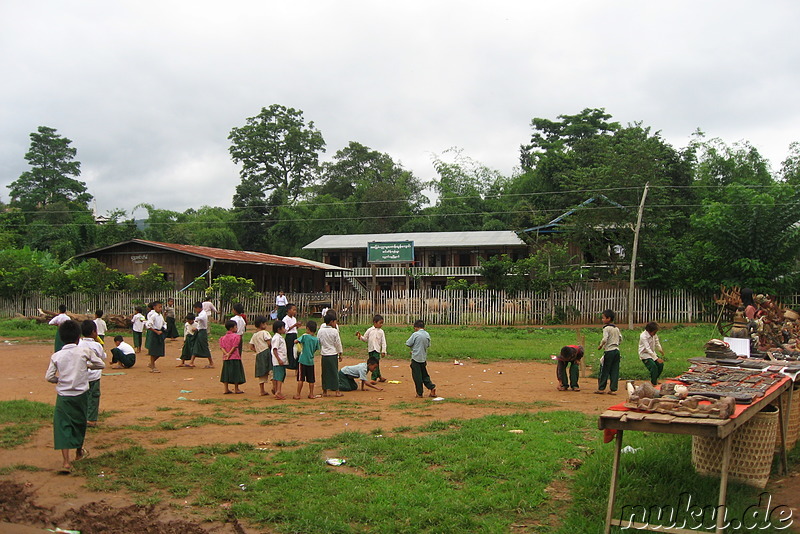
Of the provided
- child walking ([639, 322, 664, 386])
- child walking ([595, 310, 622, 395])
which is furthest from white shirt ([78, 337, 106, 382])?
child walking ([639, 322, 664, 386])

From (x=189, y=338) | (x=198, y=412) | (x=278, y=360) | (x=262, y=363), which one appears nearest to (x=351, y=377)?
(x=278, y=360)

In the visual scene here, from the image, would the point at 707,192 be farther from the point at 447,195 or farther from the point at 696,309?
the point at 447,195

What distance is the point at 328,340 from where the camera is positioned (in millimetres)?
11562

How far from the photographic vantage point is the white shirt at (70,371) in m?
7.02

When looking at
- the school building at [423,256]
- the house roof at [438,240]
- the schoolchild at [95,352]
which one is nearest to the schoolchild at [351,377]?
the schoolchild at [95,352]

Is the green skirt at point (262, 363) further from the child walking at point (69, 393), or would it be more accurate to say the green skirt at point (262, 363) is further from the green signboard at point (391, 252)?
the green signboard at point (391, 252)

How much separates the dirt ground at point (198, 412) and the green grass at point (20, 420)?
0.18 meters

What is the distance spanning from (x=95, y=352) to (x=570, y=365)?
8.49 metres

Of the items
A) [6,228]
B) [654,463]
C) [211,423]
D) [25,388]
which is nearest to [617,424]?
[654,463]

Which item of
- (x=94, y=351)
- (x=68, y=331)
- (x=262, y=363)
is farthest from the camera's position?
(x=262, y=363)

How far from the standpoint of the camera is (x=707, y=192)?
38.5 m

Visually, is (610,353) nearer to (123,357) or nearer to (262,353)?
(262,353)

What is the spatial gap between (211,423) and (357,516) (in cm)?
448

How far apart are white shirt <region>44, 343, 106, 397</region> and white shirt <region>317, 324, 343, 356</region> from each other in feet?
15.8
